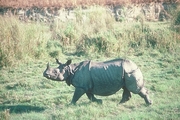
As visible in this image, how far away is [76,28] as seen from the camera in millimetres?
13133

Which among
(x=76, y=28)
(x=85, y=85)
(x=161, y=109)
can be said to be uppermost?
(x=76, y=28)

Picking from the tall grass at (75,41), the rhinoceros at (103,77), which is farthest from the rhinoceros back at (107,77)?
the tall grass at (75,41)

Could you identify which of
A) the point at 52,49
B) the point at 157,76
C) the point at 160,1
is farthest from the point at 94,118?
the point at 160,1

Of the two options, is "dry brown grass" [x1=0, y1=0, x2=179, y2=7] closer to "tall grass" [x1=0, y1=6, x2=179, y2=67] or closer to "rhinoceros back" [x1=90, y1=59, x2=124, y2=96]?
"tall grass" [x1=0, y1=6, x2=179, y2=67]

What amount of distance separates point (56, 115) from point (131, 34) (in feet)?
22.0

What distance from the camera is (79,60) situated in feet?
35.5

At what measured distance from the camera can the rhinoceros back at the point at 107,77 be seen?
21.2ft

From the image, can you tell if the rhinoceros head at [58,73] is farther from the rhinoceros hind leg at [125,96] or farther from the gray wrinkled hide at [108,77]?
the rhinoceros hind leg at [125,96]

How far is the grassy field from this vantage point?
636 centimetres

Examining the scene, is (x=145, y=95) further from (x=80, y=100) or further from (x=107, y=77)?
(x=80, y=100)

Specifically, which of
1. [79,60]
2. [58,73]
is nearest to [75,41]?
[79,60]

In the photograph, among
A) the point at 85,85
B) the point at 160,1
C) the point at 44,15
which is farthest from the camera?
the point at 160,1

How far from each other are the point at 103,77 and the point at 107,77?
Answer: 0.08m

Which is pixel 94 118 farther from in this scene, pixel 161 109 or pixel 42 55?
pixel 42 55
